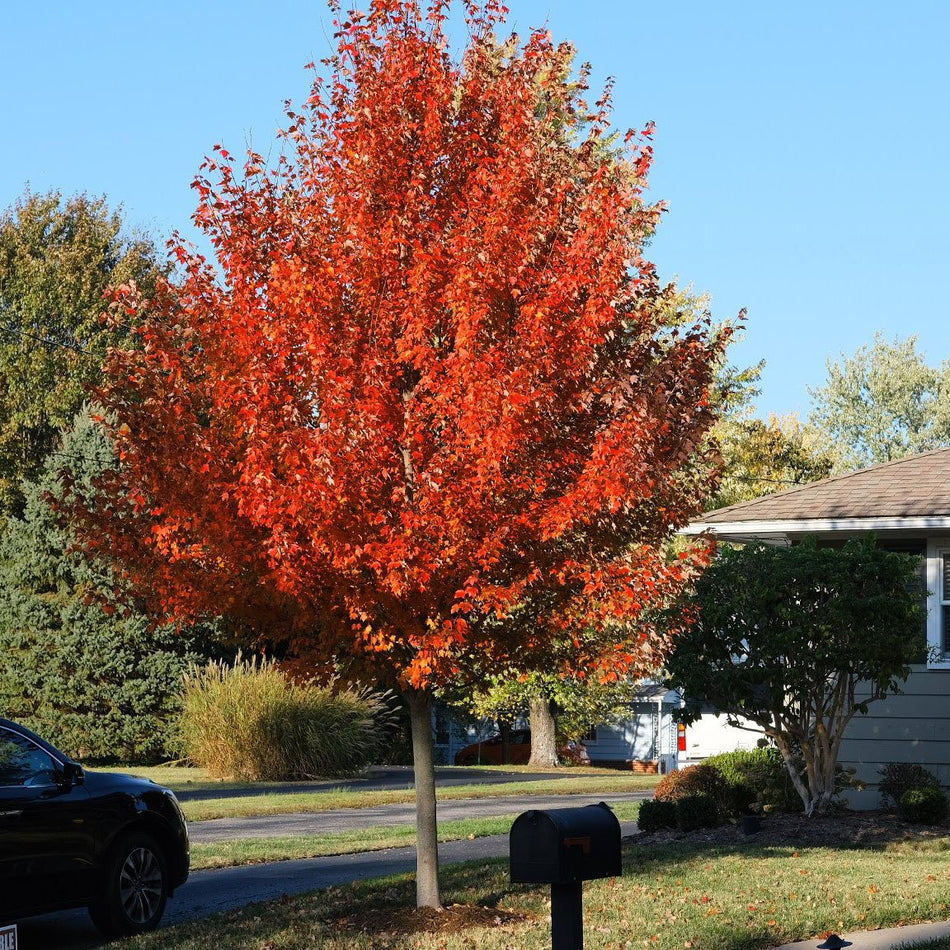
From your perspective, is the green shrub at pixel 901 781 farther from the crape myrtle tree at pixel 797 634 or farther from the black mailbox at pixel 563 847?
the black mailbox at pixel 563 847

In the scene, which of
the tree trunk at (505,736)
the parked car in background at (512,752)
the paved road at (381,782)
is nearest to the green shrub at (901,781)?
the paved road at (381,782)

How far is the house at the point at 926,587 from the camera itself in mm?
17766

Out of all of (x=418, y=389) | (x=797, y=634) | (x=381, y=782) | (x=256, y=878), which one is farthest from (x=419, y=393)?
(x=381, y=782)

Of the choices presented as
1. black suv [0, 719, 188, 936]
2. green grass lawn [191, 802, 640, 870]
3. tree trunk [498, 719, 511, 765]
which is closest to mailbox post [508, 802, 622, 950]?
black suv [0, 719, 188, 936]

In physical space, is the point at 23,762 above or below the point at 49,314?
below

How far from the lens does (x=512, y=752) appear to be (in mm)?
48531

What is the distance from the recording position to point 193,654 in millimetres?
32406

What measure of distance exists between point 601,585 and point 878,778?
378 inches

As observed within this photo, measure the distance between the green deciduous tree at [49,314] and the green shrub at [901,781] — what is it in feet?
97.8

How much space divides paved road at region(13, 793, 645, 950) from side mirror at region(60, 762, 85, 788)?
44.6 inches

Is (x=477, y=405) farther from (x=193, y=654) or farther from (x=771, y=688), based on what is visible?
(x=193, y=654)

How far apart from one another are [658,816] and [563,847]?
9502mm

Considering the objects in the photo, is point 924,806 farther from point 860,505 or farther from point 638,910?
point 638,910

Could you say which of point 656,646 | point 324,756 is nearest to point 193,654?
point 324,756
